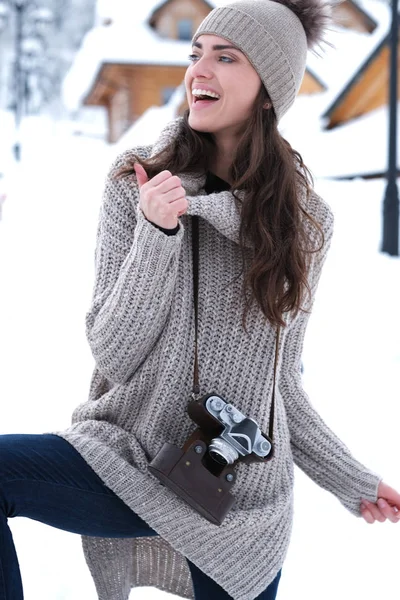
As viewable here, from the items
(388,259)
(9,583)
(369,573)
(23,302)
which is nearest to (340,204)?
(388,259)

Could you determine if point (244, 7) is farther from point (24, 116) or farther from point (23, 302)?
point (24, 116)

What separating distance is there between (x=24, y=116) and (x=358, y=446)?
1793 inches

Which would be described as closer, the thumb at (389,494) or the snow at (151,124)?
the thumb at (389,494)

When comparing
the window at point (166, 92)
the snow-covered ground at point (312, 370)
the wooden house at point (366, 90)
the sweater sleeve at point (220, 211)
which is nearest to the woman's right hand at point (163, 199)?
the sweater sleeve at point (220, 211)

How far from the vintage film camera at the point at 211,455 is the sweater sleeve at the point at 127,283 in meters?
0.21

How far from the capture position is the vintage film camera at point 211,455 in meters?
1.92

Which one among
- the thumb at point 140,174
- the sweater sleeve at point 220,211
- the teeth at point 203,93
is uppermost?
the teeth at point 203,93

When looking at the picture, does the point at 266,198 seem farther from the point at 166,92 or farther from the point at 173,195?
the point at 166,92

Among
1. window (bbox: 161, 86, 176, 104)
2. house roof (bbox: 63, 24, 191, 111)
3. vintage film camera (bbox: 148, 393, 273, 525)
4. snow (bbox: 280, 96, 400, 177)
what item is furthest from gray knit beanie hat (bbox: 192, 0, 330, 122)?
window (bbox: 161, 86, 176, 104)

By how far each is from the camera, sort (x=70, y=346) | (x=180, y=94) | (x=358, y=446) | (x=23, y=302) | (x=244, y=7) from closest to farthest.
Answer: (x=244, y=7) < (x=358, y=446) < (x=70, y=346) < (x=23, y=302) < (x=180, y=94)

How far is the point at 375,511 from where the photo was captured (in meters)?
2.36

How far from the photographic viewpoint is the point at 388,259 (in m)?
8.93

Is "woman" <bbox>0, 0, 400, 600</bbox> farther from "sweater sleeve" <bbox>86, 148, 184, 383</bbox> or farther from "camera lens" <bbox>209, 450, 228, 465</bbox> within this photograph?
"camera lens" <bbox>209, 450, 228, 465</bbox>

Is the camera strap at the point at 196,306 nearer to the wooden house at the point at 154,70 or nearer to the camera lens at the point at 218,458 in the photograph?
the camera lens at the point at 218,458
